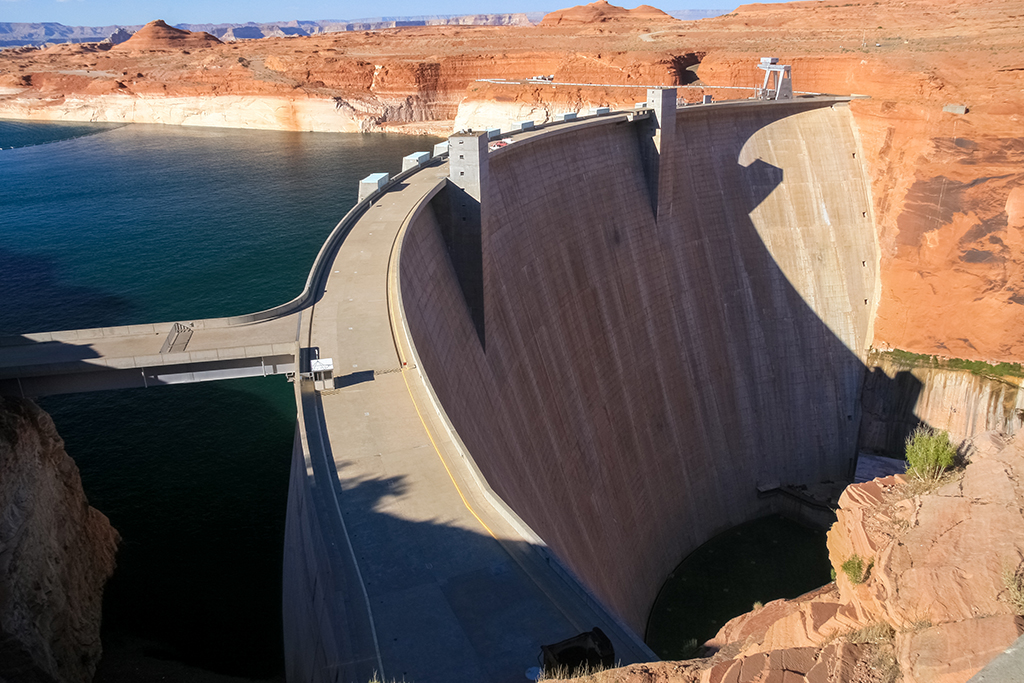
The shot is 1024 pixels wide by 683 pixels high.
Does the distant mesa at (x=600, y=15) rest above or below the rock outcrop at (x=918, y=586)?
above

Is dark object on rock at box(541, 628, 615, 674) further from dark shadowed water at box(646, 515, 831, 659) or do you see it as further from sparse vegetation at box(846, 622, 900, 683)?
dark shadowed water at box(646, 515, 831, 659)

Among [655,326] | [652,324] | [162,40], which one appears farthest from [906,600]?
[162,40]

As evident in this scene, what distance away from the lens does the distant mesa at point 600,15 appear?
417 ft

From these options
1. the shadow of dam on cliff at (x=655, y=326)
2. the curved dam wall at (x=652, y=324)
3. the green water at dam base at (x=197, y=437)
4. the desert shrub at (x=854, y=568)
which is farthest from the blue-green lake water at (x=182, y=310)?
the desert shrub at (x=854, y=568)

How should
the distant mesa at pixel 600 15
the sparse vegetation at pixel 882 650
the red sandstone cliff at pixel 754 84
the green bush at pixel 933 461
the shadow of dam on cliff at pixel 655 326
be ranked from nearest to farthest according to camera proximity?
1. the sparse vegetation at pixel 882 650
2. the green bush at pixel 933 461
3. the shadow of dam on cliff at pixel 655 326
4. the red sandstone cliff at pixel 754 84
5. the distant mesa at pixel 600 15

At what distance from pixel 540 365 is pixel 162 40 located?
153589 mm

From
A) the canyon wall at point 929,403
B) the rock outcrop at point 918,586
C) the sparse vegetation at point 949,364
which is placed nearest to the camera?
the rock outcrop at point 918,586

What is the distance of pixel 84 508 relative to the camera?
24109mm

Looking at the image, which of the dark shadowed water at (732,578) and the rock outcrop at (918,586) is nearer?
the rock outcrop at (918,586)

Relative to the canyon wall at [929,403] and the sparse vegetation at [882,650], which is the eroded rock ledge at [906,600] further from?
the canyon wall at [929,403]

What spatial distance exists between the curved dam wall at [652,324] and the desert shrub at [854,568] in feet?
25.9

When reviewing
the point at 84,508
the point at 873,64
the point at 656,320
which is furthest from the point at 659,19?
the point at 84,508

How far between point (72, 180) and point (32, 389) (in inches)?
2493

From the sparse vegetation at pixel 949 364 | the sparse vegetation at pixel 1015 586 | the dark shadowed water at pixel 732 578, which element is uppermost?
the sparse vegetation at pixel 1015 586
